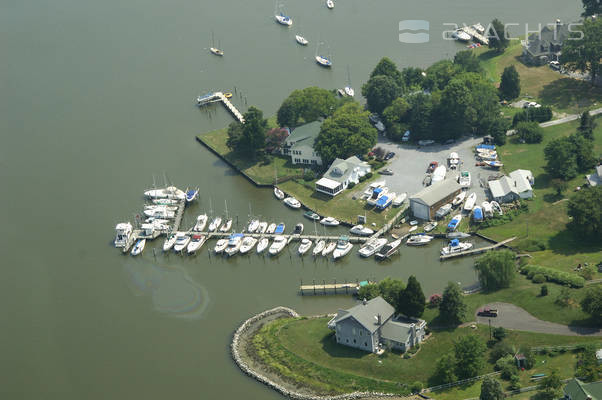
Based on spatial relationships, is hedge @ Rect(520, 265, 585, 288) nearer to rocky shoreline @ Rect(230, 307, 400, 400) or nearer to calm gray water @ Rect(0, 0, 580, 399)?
calm gray water @ Rect(0, 0, 580, 399)

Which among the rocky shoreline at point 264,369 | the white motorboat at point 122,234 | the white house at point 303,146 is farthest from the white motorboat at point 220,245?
the white house at point 303,146

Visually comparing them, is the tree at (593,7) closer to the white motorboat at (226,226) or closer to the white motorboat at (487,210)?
the white motorboat at (487,210)

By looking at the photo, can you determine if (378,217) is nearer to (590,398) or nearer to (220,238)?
(220,238)

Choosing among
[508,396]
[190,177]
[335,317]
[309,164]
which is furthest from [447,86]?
[508,396]

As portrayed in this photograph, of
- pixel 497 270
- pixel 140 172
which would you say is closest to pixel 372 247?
pixel 497 270

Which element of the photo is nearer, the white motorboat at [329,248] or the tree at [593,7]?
the white motorboat at [329,248]

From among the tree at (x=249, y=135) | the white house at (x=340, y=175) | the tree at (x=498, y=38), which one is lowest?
the white house at (x=340, y=175)

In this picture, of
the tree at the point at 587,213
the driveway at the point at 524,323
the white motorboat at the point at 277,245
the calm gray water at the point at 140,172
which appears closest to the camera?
the driveway at the point at 524,323
